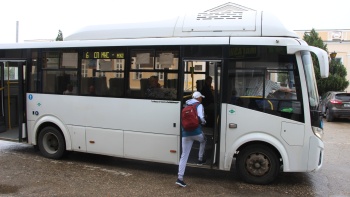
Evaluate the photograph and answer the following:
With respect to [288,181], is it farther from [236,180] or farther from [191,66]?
[191,66]

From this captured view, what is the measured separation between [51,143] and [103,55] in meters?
2.62

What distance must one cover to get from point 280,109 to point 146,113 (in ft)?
8.39

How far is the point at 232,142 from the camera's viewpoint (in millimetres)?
6445

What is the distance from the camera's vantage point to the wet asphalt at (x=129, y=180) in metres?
6.05

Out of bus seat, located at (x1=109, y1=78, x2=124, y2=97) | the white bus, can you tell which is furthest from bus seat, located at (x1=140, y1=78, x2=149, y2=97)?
bus seat, located at (x1=109, y1=78, x2=124, y2=97)

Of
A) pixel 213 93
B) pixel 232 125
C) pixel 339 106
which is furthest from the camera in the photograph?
pixel 339 106

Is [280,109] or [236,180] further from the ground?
A: [280,109]

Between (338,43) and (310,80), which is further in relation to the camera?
(338,43)

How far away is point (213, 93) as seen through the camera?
695cm

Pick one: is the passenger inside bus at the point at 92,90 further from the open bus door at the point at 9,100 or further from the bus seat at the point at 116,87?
the open bus door at the point at 9,100

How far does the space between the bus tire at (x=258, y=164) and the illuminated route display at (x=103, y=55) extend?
3127 millimetres

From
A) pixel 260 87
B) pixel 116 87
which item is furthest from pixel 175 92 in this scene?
pixel 260 87

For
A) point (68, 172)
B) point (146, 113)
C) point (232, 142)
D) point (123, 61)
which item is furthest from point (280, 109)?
point (68, 172)

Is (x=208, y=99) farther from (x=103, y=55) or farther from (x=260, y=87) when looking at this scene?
(x=103, y=55)
